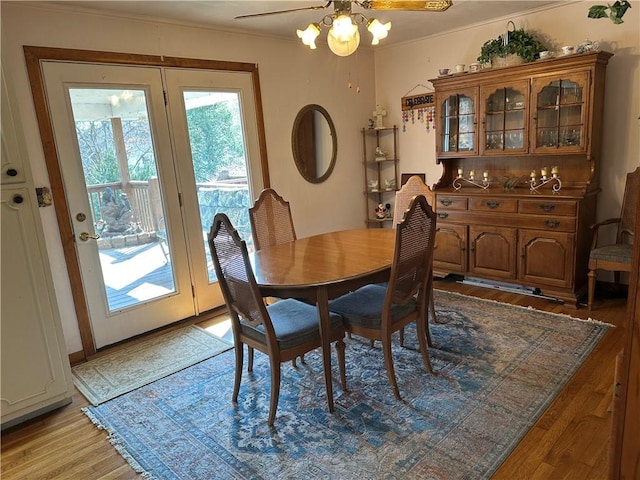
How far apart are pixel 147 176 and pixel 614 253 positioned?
3499 millimetres

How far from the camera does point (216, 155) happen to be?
3.67 meters

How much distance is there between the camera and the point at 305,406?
2.34 m

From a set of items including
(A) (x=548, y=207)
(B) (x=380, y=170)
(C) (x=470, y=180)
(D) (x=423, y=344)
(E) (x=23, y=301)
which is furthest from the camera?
(B) (x=380, y=170)

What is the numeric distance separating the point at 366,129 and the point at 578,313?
2.79 m

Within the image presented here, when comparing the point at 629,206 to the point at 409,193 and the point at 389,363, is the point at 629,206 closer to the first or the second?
the point at 409,193

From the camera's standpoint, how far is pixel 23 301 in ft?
7.51

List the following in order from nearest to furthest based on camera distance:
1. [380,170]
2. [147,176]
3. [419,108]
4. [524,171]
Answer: [147,176] < [524,171] < [419,108] < [380,170]

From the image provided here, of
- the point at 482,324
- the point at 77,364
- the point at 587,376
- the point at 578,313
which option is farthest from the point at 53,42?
the point at 578,313

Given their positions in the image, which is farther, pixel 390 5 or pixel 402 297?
pixel 402 297

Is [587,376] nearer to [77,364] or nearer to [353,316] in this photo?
[353,316]

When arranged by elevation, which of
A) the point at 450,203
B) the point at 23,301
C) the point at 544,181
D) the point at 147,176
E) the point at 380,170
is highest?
the point at 147,176

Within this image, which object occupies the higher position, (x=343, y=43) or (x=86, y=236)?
(x=343, y=43)

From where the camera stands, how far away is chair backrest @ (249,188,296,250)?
308 centimetres

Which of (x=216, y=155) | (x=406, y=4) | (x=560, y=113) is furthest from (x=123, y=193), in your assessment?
(x=560, y=113)
